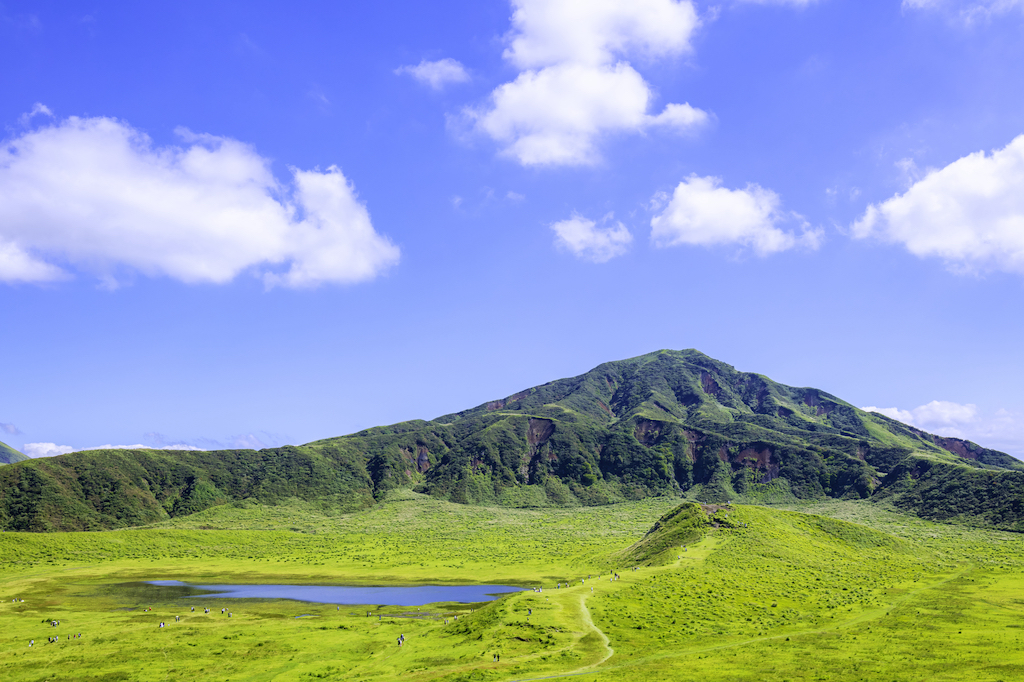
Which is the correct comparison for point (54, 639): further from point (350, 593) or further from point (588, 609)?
point (588, 609)

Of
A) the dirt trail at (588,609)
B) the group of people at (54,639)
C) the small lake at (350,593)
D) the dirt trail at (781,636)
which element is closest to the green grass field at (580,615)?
the dirt trail at (781,636)

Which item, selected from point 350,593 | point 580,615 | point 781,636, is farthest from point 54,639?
point 781,636

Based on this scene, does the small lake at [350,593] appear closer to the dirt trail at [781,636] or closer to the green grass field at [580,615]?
the green grass field at [580,615]

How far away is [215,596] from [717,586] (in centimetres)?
8049

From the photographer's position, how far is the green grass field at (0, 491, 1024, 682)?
2240 inches

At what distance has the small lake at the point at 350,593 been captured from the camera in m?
Answer: 96.1

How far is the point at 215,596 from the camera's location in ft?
327

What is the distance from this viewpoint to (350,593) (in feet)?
337

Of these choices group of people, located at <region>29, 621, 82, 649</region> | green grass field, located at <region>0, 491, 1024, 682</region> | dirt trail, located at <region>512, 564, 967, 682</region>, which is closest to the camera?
dirt trail, located at <region>512, 564, 967, 682</region>

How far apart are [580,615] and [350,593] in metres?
50.6

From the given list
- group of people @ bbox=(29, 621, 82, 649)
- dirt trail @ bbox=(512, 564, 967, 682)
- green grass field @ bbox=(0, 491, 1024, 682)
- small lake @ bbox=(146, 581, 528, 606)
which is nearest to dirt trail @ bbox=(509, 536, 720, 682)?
dirt trail @ bbox=(512, 564, 967, 682)

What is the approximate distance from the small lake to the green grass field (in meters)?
4.22

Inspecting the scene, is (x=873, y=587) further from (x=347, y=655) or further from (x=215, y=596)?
(x=215, y=596)

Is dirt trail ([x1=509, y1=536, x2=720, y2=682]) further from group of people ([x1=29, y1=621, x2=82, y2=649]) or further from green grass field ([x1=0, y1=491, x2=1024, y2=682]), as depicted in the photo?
group of people ([x1=29, y1=621, x2=82, y2=649])
